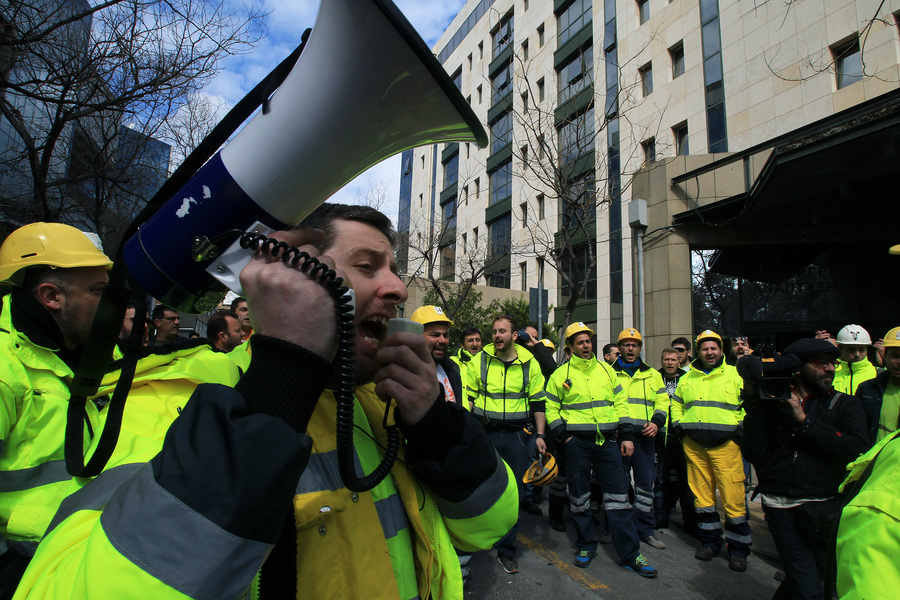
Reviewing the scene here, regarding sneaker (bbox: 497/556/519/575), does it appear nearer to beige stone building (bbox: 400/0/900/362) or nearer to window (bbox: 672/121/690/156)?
beige stone building (bbox: 400/0/900/362)

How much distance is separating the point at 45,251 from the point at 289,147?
151 cm

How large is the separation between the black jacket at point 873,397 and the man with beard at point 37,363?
5425 millimetres

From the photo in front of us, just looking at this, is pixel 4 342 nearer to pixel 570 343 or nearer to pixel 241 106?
pixel 241 106

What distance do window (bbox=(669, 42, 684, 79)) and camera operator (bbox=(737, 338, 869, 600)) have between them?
49.5ft

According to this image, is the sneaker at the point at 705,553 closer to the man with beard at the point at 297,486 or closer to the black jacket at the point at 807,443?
the black jacket at the point at 807,443

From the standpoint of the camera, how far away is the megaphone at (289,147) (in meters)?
0.96

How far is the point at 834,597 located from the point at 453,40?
3512 centimetres

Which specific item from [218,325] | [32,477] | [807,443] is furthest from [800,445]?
[218,325]

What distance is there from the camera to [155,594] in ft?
2.15

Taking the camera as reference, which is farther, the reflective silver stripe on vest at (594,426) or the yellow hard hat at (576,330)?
the yellow hard hat at (576,330)

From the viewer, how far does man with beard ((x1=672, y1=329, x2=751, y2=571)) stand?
463 cm

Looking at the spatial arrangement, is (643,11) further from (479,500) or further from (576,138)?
(479,500)

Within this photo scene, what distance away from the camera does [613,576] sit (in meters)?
4.37

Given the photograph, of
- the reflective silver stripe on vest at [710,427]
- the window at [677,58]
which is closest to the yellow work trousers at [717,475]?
the reflective silver stripe on vest at [710,427]
